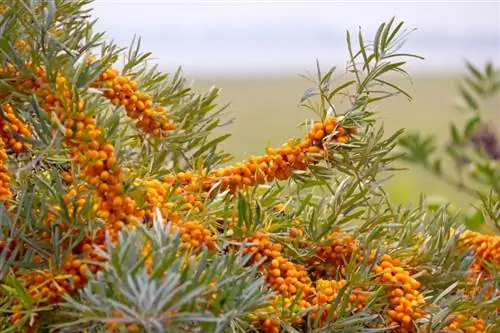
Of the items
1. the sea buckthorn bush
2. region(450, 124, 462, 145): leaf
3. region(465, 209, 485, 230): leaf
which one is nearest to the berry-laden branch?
the sea buckthorn bush

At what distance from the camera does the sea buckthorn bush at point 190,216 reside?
245 millimetres

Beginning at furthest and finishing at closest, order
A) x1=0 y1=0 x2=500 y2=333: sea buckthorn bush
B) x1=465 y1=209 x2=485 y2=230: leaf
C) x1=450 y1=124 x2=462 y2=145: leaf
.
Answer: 1. x1=450 y1=124 x2=462 y2=145: leaf
2. x1=465 y1=209 x2=485 y2=230: leaf
3. x1=0 y1=0 x2=500 y2=333: sea buckthorn bush

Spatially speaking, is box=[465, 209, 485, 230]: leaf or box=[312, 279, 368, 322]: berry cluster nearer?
box=[312, 279, 368, 322]: berry cluster

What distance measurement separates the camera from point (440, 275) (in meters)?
0.33

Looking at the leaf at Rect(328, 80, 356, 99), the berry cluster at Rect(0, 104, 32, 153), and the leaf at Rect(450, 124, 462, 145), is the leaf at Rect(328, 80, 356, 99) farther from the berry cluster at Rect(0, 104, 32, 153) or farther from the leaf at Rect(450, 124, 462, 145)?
the leaf at Rect(450, 124, 462, 145)

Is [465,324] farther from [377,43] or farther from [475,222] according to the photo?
[475,222]

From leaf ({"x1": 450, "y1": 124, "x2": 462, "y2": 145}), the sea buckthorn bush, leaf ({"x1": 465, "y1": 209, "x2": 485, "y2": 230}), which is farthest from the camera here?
leaf ({"x1": 450, "y1": 124, "x2": 462, "y2": 145})

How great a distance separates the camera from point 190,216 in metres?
0.29

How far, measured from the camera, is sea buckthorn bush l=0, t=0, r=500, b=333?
0.24 meters

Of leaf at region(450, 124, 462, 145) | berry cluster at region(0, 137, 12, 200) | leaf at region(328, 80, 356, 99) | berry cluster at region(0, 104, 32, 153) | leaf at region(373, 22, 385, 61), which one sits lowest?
berry cluster at region(0, 137, 12, 200)

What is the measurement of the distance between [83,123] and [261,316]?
0.10 m

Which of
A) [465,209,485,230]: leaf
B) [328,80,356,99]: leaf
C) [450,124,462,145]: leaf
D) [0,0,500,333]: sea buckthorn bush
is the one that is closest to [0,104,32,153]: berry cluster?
[0,0,500,333]: sea buckthorn bush

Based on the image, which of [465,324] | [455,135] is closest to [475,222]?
[455,135]

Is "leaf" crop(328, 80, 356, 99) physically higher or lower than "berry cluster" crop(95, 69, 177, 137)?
higher
